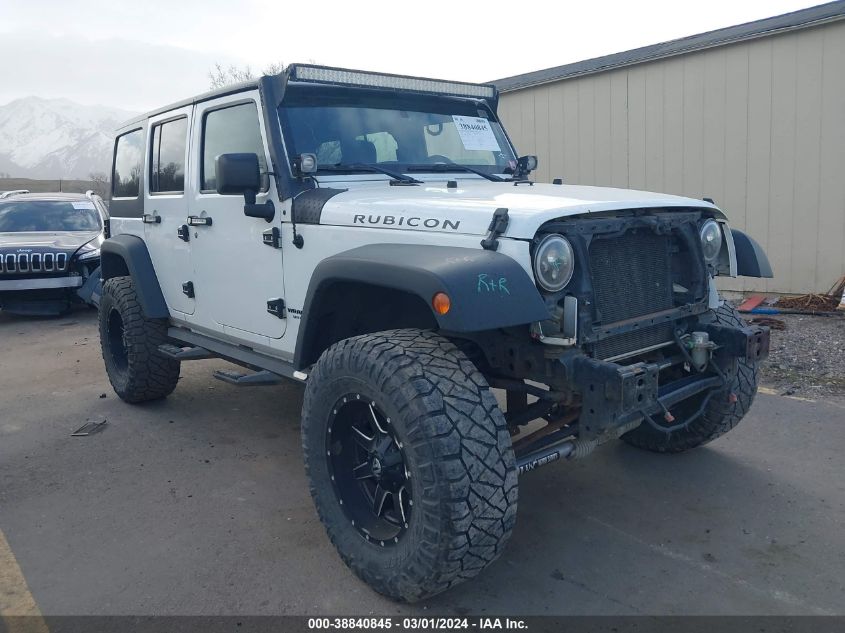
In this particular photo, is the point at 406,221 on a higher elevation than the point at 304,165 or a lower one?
lower

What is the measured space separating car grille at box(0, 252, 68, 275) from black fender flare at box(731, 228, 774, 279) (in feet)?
28.5

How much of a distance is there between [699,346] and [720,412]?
2.54 ft

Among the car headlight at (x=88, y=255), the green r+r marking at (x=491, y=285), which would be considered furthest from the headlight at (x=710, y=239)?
the car headlight at (x=88, y=255)

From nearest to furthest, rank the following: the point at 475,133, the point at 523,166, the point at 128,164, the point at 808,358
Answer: the point at 475,133
the point at 523,166
the point at 128,164
the point at 808,358

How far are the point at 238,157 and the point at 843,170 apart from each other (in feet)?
23.3

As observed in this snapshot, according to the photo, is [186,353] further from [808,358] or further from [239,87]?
[808,358]

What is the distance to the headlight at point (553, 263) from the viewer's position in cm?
280

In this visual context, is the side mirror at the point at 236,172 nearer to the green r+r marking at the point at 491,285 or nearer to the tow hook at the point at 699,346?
the green r+r marking at the point at 491,285

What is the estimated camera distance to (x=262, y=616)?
9.42 ft

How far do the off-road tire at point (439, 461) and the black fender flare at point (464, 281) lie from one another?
23 centimetres

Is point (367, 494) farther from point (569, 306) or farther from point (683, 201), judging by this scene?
point (683, 201)

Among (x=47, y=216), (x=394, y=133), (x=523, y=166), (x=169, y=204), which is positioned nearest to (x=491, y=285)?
(x=394, y=133)

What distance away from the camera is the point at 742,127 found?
28.8 ft

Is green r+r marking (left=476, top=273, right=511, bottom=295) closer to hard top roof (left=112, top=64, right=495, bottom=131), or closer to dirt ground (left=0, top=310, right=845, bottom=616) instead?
dirt ground (left=0, top=310, right=845, bottom=616)
